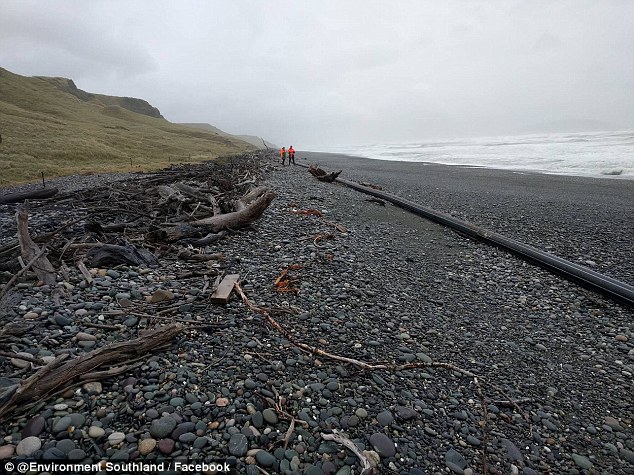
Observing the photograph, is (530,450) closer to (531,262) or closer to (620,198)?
(531,262)

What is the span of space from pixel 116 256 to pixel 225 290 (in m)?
2.16

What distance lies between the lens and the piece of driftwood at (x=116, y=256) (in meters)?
5.05

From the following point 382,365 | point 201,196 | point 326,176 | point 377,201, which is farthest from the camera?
point 326,176

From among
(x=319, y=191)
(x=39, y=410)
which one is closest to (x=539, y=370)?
(x=39, y=410)

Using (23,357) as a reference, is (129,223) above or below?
above

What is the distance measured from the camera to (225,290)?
4.37 meters

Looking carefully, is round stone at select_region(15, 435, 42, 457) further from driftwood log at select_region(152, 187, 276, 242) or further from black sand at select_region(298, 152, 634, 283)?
black sand at select_region(298, 152, 634, 283)

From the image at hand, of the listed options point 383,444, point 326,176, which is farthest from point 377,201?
point 383,444

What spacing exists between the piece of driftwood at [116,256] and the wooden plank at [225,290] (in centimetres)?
150

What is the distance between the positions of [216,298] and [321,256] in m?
2.53

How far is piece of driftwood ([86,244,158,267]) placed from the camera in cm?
505

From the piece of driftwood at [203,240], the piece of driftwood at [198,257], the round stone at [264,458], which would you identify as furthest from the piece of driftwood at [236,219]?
the round stone at [264,458]

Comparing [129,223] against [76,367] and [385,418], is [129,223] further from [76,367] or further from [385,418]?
[385,418]

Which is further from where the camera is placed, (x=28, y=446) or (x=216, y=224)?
(x=216, y=224)
